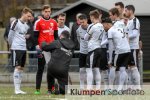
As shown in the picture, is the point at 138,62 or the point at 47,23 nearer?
the point at 47,23

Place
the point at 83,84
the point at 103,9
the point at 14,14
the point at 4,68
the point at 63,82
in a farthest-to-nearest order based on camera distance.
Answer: the point at 14,14 → the point at 103,9 → the point at 4,68 → the point at 83,84 → the point at 63,82

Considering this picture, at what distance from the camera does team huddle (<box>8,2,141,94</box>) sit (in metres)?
17.0

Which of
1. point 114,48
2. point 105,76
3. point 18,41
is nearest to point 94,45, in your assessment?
point 114,48

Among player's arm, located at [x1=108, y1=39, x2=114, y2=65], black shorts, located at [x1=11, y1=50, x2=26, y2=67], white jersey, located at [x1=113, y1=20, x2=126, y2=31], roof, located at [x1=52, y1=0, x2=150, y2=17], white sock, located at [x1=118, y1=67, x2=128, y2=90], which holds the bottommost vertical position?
white sock, located at [x1=118, y1=67, x2=128, y2=90]

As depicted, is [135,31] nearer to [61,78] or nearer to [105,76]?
[105,76]

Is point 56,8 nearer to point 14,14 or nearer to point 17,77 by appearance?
point 14,14

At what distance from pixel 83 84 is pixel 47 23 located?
7.55 ft

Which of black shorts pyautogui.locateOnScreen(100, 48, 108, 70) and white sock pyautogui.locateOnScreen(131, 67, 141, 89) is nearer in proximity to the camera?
white sock pyautogui.locateOnScreen(131, 67, 141, 89)

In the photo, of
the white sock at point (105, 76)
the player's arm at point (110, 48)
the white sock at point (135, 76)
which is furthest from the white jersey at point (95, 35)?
the white sock at point (105, 76)

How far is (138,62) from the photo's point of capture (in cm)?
1930

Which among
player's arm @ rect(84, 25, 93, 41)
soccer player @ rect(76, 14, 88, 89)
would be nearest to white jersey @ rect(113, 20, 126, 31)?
player's arm @ rect(84, 25, 93, 41)

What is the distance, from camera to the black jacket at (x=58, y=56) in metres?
16.9

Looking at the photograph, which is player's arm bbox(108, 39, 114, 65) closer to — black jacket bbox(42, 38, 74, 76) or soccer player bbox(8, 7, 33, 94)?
black jacket bbox(42, 38, 74, 76)

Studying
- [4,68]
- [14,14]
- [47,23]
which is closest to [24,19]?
[47,23]
